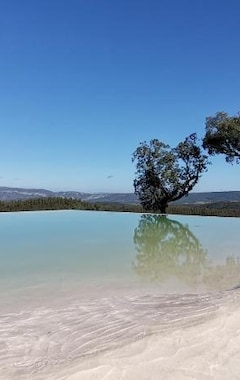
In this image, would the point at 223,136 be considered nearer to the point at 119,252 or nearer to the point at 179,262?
the point at 119,252

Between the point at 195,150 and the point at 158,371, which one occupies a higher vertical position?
the point at 195,150

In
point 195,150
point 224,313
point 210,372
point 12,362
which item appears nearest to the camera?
point 210,372

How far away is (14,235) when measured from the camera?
9.01m

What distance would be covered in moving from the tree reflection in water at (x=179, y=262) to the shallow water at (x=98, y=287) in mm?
15

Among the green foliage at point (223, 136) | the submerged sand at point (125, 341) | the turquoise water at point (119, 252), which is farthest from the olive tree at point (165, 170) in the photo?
the submerged sand at point (125, 341)

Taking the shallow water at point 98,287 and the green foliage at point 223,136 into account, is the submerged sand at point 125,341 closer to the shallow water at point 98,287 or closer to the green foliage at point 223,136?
the shallow water at point 98,287

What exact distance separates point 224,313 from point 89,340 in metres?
1.12

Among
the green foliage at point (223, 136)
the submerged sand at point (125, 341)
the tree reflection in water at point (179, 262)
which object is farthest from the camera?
the green foliage at point (223, 136)

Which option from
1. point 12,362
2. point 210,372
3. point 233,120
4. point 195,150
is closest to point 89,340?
point 12,362

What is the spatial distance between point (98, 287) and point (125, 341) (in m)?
2.04

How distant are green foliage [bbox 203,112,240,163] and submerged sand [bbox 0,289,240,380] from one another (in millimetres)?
11985

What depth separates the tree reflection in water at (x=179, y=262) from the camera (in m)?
5.04

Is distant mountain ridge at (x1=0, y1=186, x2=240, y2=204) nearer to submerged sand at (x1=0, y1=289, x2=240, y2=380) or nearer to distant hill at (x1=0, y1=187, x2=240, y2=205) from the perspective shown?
distant hill at (x1=0, y1=187, x2=240, y2=205)

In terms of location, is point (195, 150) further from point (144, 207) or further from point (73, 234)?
point (73, 234)
